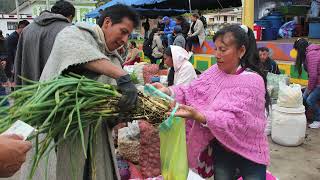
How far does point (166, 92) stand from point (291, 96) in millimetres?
2869

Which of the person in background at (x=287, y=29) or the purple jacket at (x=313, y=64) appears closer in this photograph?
the purple jacket at (x=313, y=64)

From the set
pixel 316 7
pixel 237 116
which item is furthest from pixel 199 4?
pixel 237 116

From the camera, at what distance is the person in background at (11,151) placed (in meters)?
1.28

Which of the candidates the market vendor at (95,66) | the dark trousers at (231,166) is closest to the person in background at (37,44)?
the market vendor at (95,66)

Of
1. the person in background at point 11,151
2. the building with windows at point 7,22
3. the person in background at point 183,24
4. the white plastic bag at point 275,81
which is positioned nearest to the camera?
the person in background at point 11,151

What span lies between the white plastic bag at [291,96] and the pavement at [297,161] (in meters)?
0.56

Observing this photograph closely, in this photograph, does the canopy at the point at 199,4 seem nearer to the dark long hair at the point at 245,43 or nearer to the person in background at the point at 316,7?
the person in background at the point at 316,7

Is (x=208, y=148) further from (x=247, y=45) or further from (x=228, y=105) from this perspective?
(x=247, y=45)

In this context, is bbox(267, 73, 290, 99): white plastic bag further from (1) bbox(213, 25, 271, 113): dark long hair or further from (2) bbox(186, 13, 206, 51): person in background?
(2) bbox(186, 13, 206, 51): person in background

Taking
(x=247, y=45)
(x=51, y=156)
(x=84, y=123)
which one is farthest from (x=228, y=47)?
(x=51, y=156)

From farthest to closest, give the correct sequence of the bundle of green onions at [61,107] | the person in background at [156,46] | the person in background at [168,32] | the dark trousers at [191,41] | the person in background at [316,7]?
the person in background at [168,32] → the dark trousers at [191,41] → the person in background at [316,7] → the person in background at [156,46] → the bundle of green onions at [61,107]

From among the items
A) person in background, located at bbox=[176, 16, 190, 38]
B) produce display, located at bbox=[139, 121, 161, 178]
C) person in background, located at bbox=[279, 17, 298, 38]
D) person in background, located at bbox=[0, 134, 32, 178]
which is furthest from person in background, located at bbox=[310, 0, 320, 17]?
person in background, located at bbox=[0, 134, 32, 178]

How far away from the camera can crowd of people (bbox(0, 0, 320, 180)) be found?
1.58 m

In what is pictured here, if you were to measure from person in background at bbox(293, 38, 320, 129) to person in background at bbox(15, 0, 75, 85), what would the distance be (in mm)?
3667
